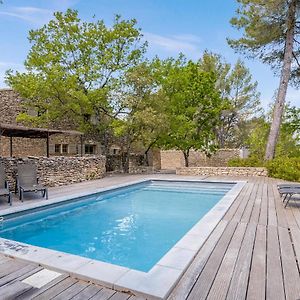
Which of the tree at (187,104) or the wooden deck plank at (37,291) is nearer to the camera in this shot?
the wooden deck plank at (37,291)

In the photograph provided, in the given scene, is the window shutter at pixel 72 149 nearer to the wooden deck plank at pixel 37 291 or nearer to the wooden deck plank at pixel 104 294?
the wooden deck plank at pixel 37 291

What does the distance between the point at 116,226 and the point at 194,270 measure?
3.99 meters

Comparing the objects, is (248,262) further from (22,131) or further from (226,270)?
(22,131)

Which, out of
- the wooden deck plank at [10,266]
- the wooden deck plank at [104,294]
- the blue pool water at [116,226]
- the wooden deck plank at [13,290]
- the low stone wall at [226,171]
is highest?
the low stone wall at [226,171]

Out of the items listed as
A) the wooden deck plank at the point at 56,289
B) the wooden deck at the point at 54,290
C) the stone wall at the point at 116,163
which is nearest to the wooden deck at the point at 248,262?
the wooden deck at the point at 54,290

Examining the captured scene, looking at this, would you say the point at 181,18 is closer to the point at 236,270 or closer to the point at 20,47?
the point at 20,47

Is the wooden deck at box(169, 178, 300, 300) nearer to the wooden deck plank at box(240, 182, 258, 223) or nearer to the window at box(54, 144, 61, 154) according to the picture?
the wooden deck plank at box(240, 182, 258, 223)

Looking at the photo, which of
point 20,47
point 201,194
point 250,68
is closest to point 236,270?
point 201,194

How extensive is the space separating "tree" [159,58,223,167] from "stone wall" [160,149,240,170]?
4.71 metres

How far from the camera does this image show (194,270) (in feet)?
10.6

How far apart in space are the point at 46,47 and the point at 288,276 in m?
16.3

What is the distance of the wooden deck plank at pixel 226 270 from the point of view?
105 inches

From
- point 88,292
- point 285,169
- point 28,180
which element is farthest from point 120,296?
point 285,169

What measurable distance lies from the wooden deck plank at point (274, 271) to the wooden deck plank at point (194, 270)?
74cm
